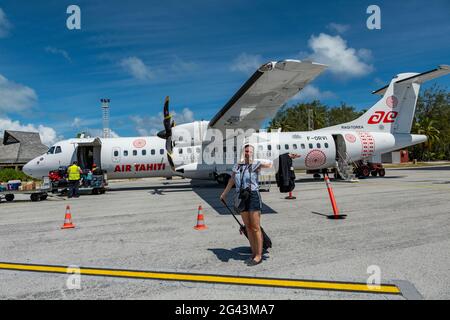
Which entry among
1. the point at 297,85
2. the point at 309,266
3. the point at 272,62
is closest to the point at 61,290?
the point at 309,266

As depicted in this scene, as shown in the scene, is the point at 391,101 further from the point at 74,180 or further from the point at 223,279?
the point at 223,279

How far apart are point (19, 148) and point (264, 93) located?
50.1m

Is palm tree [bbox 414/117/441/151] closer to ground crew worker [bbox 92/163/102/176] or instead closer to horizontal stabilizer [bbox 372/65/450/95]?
horizontal stabilizer [bbox 372/65/450/95]

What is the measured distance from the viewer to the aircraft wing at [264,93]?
10.2 metres

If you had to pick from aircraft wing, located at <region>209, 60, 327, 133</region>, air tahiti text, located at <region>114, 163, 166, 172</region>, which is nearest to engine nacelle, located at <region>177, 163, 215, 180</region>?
air tahiti text, located at <region>114, 163, 166, 172</region>

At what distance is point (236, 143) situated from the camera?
18984mm

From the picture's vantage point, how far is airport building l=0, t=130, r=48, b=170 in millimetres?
47094

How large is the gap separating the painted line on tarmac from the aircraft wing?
7.11 meters

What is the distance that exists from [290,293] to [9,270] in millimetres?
4412
